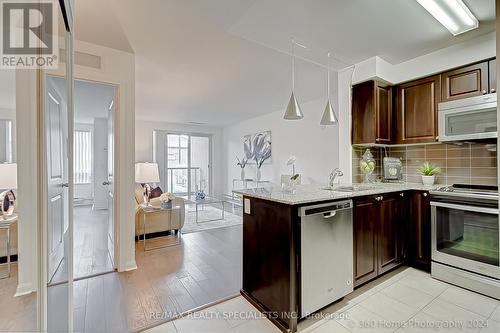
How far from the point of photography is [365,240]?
2.21 meters

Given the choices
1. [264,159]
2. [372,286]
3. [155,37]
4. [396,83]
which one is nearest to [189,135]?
[264,159]

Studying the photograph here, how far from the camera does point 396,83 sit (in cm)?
312

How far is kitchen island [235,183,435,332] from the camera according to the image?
171 centimetres

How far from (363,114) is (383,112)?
0.27 metres

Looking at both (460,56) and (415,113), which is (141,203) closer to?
(415,113)

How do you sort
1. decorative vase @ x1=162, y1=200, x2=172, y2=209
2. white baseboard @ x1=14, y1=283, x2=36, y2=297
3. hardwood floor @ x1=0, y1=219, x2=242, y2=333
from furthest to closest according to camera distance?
1. decorative vase @ x1=162, y1=200, x2=172, y2=209
2. hardwood floor @ x1=0, y1=219, x2=242, y2=333
3. white baseboard @ x1=14, y1=283, x2=36, y2=297

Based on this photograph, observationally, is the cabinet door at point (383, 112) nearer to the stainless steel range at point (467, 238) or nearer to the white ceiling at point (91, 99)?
the stainless steel range at point (467, 238)

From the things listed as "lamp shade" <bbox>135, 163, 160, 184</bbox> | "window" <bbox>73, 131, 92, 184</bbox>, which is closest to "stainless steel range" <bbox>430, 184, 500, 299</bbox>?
"lamp shade" <bbox>135, 163, 160, 184</bbox>

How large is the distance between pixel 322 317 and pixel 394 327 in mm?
510

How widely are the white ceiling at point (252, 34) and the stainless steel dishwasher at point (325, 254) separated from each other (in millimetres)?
1678

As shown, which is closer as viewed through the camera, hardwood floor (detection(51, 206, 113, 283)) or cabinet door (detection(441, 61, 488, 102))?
cabinet door (detection(441, 61, 488, 102))

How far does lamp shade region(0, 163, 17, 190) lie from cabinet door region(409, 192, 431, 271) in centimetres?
323

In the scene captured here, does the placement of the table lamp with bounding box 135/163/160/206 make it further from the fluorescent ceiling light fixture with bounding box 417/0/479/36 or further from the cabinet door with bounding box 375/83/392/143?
the fluorescent ceiling light fixture with bounding box 417/0/479/36

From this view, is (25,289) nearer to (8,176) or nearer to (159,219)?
(8,176)
